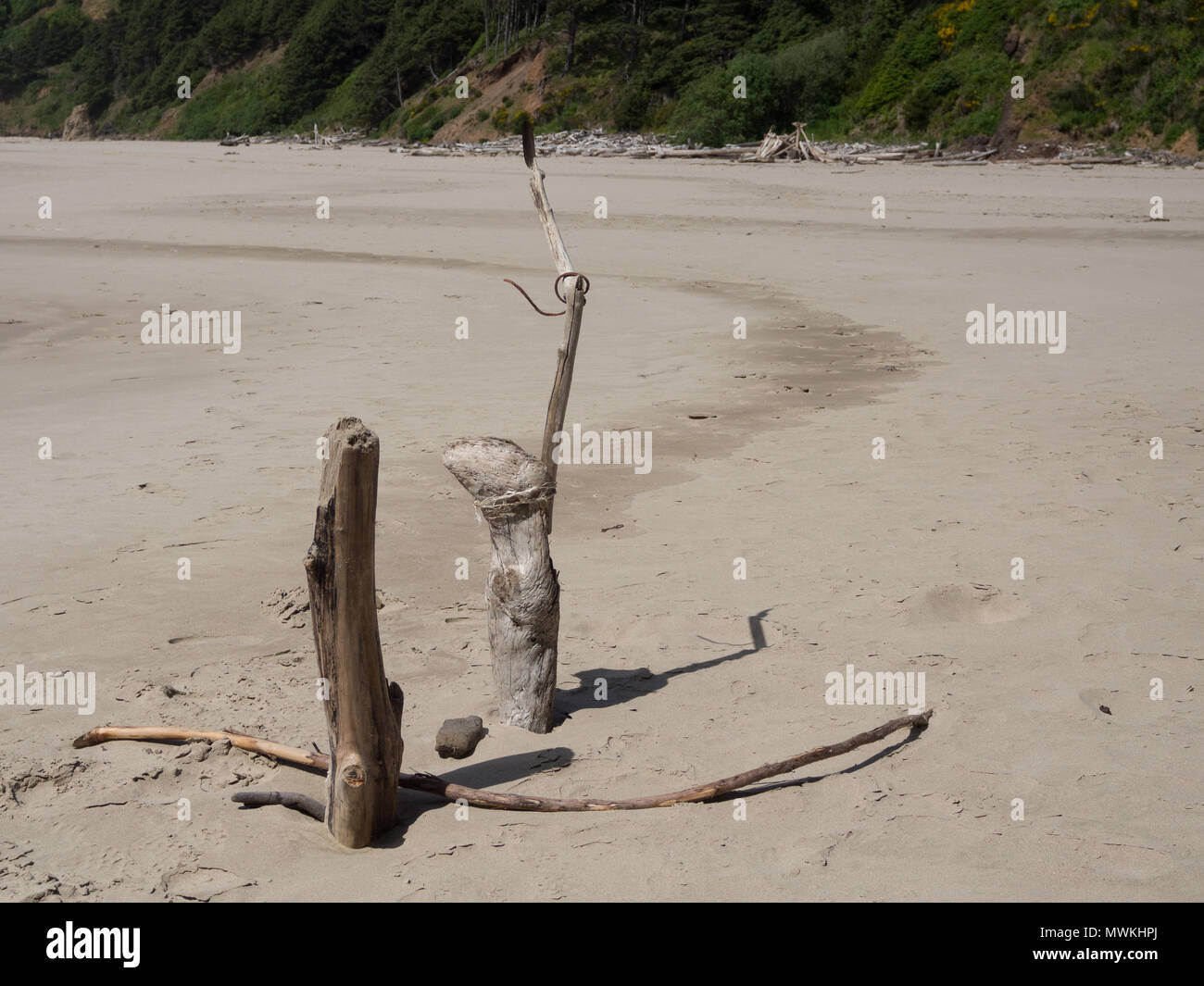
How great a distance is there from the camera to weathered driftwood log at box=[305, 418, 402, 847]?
2877 mm

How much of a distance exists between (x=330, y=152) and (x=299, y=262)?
25234 mm

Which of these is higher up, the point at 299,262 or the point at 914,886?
the point at 299,262

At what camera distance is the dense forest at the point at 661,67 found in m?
26.5

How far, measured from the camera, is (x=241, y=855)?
3.02 metres

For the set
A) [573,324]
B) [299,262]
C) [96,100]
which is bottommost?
[573,324]

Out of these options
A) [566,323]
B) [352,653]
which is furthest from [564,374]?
[352,653]

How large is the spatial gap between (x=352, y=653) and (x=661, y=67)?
39320 mm

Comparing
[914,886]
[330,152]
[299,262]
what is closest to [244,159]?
[330,152]

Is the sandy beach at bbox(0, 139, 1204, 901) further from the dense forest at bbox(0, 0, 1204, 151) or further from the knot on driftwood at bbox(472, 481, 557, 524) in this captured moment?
the dense forest at bbox(0, 0, 1204, 151)

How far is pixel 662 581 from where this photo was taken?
16.8 ft

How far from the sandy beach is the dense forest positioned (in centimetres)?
240

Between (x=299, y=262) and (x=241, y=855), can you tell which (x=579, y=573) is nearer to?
(x=241, y=855)

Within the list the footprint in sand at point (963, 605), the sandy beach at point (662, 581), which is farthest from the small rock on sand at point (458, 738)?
the footprint in sand at point (963, 605)

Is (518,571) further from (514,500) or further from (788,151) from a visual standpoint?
(788,151)
